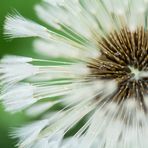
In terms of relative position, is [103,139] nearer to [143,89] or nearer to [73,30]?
[143,89]

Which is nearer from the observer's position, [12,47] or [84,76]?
[84,76]

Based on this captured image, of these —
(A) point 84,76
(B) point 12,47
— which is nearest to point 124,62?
(A) point 84,76

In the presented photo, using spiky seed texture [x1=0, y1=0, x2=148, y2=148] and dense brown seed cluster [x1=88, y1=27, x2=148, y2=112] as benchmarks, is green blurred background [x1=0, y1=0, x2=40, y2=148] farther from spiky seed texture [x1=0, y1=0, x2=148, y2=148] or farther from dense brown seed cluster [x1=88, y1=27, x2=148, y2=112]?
dense brown seed cluster [x1=88, y1=27, x2=148, y2=112]

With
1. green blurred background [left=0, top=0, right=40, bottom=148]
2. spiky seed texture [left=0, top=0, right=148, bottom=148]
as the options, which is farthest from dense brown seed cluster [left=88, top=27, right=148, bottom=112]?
green blurred background [left=0, top=0, right=40, bottom=148]

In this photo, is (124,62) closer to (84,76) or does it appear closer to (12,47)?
(84,76)

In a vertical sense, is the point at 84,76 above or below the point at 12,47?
below
